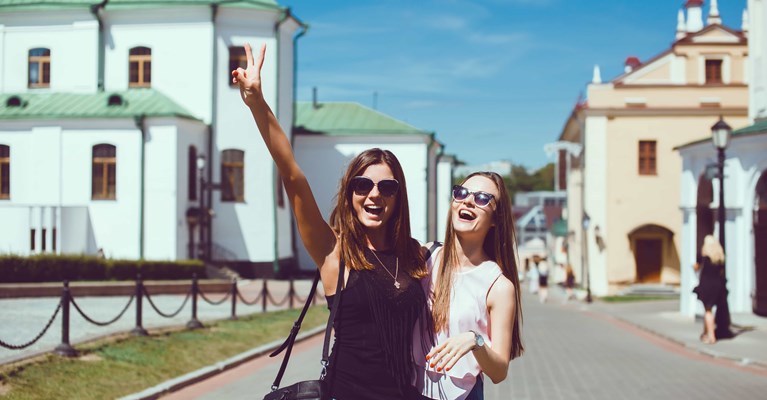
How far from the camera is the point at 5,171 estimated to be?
35156mm

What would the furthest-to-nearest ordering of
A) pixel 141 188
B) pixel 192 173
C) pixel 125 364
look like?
pixel 192 173
pixel 141 188
pixel 125 364

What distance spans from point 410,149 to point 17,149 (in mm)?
18283

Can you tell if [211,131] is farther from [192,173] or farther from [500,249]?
[500,249]

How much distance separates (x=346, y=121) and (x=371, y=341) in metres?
43.4

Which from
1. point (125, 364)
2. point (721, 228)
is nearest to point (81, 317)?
point (125, 364)

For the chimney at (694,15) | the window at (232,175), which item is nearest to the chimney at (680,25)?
the chimney at (694,15)

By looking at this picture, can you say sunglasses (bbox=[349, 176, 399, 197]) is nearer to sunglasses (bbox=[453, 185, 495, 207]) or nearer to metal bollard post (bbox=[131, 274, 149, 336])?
sunglasses (bbox=[453, 185, 495, 207])

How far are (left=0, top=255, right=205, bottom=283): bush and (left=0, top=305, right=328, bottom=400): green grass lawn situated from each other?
9.40 meters

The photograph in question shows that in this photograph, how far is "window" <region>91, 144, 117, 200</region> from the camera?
115 feet

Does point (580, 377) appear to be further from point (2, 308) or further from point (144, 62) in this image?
point (144, 62)

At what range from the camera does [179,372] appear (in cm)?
1163

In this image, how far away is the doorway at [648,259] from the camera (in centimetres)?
4075

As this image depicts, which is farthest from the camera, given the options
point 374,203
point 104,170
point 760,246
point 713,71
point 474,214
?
point 713,71

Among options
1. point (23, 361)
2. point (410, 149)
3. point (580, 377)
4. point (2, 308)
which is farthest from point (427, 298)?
point (410, 149)
